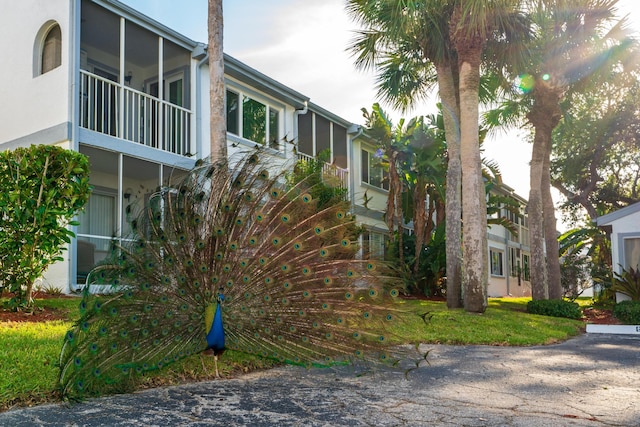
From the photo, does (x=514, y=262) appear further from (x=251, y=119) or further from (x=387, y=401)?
(x=387, y=401)

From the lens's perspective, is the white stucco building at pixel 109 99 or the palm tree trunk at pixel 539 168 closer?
the white stucco building at pixel 109 99

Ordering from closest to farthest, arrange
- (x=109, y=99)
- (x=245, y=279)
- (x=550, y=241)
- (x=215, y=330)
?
(x=215, y=330) → (x=245, y=279) → (x=109, y=99) → (x=550, y=241)

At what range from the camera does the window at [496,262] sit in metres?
29.3

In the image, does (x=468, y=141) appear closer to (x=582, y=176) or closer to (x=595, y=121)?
(x=595, y=121)

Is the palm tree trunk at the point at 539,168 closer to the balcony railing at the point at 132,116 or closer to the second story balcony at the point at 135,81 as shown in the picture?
the second story balcony at the point at 135,81

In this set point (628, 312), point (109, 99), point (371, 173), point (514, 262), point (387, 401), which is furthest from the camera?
point (514, 262)

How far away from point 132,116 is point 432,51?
6882 mm

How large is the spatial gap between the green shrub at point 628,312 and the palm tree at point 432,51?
13.4 feet

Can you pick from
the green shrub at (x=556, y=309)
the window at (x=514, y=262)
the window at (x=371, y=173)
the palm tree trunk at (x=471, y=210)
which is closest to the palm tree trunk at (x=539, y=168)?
the green shrub at (x=556, y=309)

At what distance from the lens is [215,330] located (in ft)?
16.9

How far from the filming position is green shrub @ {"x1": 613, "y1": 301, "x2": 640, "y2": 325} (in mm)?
14008

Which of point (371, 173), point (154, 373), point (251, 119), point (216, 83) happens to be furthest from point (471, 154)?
point (371, 173)

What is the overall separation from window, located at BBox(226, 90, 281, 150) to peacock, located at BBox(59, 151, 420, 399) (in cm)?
1012

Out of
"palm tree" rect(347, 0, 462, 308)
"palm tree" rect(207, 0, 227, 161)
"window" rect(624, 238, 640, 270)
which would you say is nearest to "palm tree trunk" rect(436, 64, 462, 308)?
"palm tree" rect(347, 0, 462, 308)
